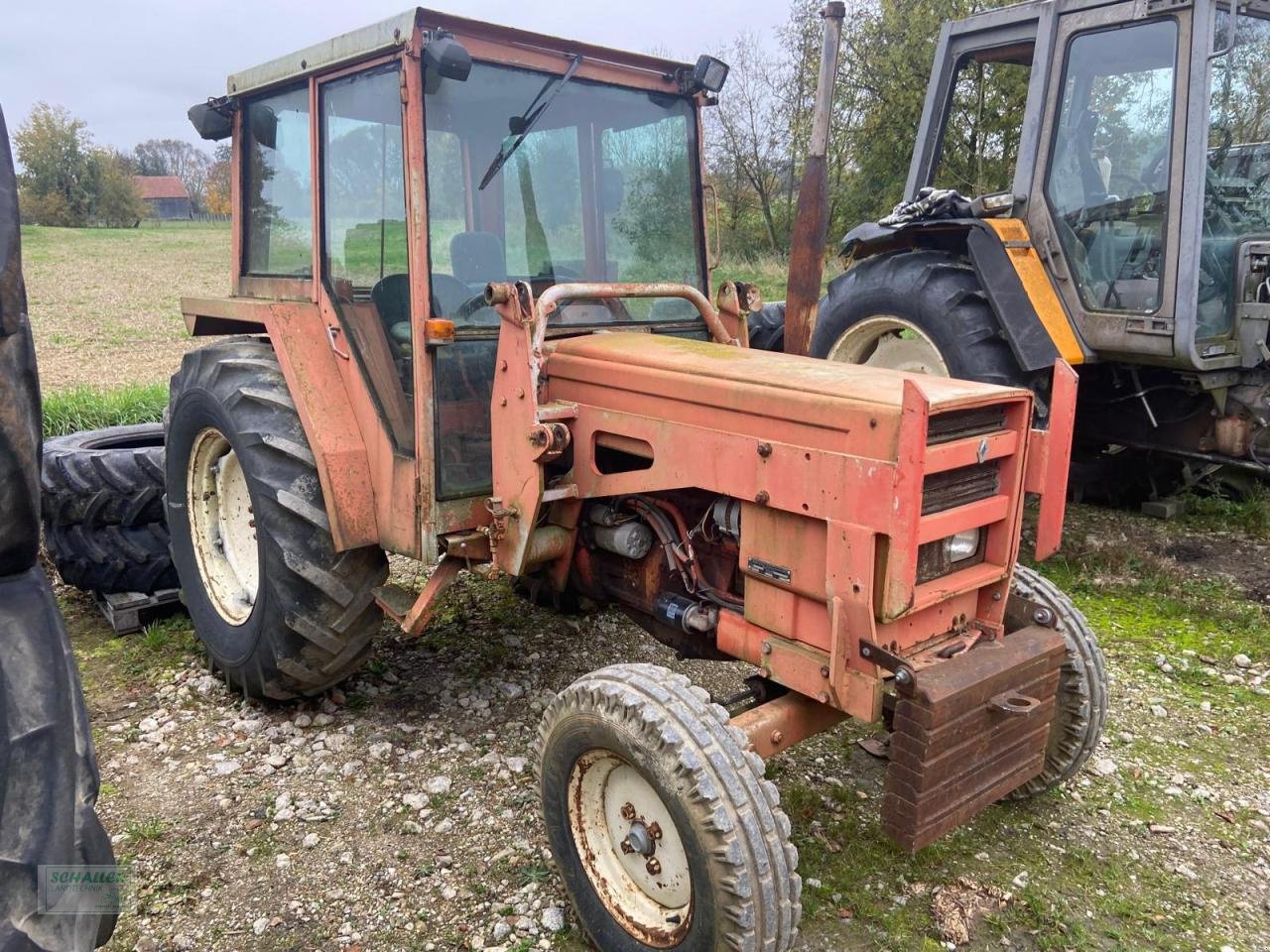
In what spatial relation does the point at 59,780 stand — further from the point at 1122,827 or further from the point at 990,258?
the point at 990,258

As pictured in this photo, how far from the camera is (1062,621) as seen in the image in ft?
9.78

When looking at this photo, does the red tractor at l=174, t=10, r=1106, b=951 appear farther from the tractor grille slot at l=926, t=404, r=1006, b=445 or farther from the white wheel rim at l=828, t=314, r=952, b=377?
the white wheel rim at l=828, t=314, r=952, b=377

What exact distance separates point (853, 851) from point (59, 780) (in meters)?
2.26

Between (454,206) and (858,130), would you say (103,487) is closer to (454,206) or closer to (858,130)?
(454,206)

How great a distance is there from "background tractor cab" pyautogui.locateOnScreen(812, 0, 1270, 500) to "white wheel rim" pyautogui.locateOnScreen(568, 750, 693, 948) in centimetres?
306

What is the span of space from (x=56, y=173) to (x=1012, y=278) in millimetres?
61582

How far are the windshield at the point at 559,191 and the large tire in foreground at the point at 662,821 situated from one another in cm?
142

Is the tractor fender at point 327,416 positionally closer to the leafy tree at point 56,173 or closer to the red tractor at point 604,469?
the red tractor at point 604,469

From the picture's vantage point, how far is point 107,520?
14.2 feet

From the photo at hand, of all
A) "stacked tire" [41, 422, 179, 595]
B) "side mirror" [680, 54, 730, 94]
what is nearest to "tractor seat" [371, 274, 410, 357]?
"side mirror" [680, 54, 730, 94]

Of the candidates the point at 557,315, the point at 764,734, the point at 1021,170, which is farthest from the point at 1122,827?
the point at 1021,170

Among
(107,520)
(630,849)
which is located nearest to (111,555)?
(107,520)

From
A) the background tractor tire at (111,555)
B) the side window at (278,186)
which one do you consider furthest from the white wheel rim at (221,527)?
the side window at (278,186)

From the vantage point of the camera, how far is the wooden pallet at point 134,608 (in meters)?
4.31
